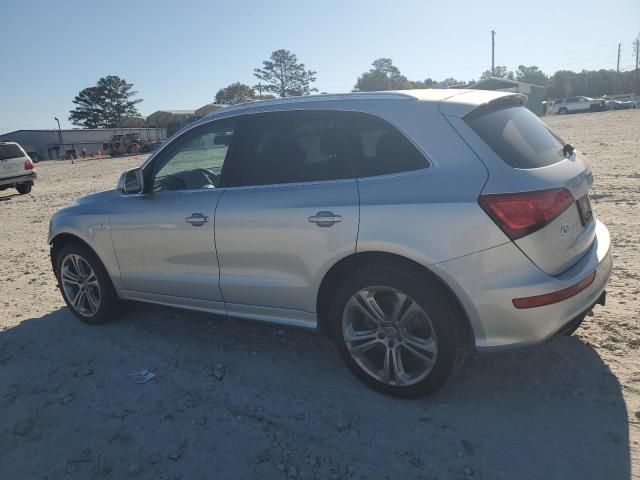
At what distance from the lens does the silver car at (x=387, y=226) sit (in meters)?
2.61

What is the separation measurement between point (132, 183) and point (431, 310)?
2.65 metres

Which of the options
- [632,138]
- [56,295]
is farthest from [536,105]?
[56,295]

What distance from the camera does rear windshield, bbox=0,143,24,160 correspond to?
1573cm

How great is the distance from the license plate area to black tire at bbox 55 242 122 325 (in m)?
3.76

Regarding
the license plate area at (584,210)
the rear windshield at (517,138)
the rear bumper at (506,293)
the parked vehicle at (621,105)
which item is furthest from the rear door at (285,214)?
the parked vehicle at (621,105)

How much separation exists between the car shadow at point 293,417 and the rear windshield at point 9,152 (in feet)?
47.0

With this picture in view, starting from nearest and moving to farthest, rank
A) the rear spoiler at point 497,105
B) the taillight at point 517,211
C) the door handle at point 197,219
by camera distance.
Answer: the taillight at point 517,211 → the rear spoiler at point 497,105 → the door handle at point 197,219

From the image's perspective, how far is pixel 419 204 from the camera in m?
2.73

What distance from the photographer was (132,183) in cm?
405

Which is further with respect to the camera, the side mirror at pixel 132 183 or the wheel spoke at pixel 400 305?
the side mirror at pixel 132 183

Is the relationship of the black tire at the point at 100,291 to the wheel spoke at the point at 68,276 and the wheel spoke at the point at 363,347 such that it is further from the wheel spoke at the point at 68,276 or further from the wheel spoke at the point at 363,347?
the wheel spoke at the point at 363,347

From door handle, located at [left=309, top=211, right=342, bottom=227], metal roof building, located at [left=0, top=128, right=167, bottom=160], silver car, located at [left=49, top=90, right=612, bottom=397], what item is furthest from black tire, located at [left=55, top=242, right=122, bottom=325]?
metal roof building, located at [left=0, top=128, right=167, bottom=160]

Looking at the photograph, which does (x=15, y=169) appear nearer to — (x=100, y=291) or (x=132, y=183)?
(x=100, y=291)

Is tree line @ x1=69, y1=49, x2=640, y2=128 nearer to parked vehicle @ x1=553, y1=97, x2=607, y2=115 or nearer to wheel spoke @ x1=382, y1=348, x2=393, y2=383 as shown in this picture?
parked vehicle @ x1=553, y1=97, x2=607, y2=115
